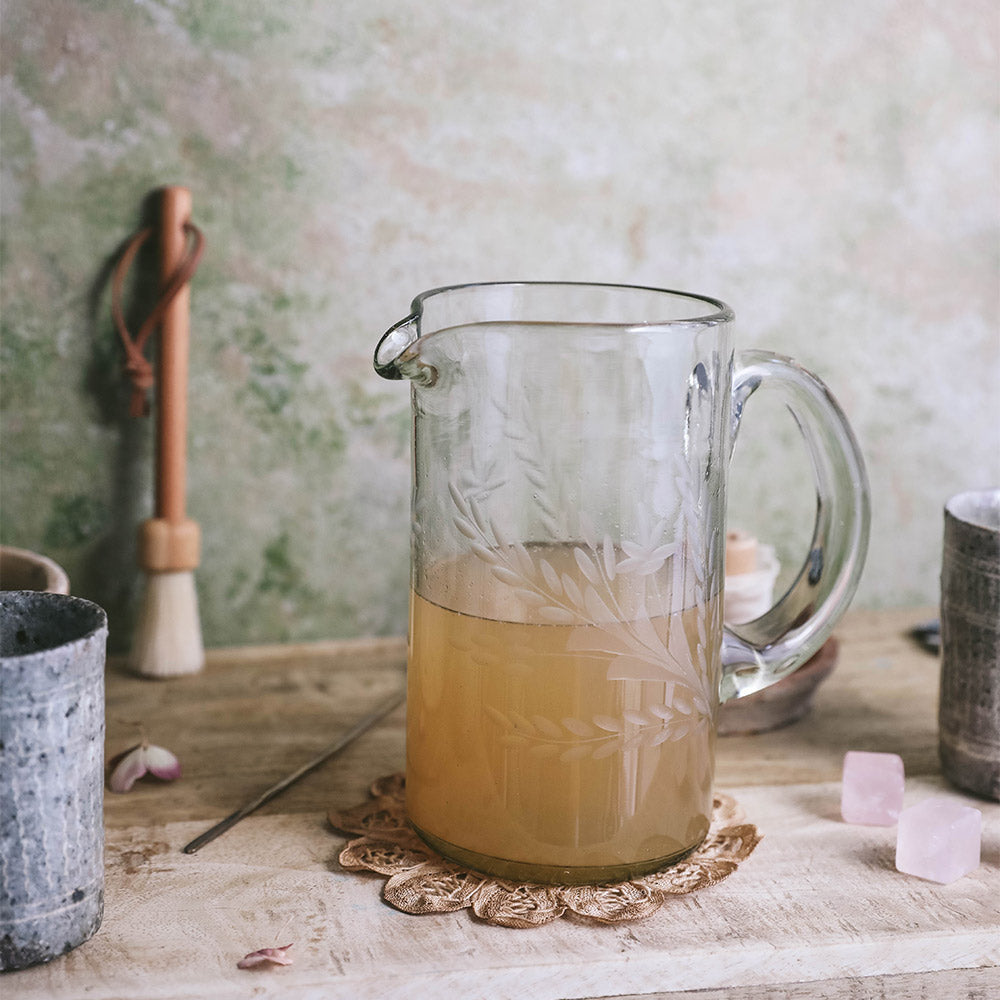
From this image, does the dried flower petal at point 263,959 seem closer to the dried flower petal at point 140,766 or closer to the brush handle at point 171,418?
the dried flower petal at point 140,766

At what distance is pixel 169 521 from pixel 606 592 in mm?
508

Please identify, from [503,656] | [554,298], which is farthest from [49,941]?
[554,298]

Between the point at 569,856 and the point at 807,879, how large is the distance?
15 cm

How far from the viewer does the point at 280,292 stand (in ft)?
3.48

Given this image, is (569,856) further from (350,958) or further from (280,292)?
(280,292)

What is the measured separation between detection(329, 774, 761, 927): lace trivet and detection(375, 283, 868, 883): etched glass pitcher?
0.01 meters

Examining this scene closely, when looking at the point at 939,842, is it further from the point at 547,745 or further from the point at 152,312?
the point at 152,312

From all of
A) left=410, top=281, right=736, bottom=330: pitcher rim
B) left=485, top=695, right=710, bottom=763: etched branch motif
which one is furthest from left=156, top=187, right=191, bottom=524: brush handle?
left=485, top=695, right=710, bottom=763: etched branch motif

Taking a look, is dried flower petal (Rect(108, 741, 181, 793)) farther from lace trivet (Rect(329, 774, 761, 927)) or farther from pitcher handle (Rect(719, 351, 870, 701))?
pitcher handle (Rect(719, 351, 870, 701))

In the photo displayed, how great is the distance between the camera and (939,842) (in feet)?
2.31

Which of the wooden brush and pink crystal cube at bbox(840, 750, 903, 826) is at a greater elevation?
the wooden brush

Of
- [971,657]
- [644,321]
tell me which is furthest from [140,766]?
[971,657]

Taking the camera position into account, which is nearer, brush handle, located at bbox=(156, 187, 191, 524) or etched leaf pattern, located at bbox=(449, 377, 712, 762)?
etched leaf pattern, located at bbox=(449, 377, 712, 762)

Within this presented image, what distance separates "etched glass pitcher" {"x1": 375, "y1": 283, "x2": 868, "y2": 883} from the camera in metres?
0.64
